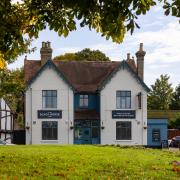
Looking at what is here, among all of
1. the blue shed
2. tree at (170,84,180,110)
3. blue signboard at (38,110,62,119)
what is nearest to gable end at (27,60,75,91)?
blue signboard at (38,110,62,119)

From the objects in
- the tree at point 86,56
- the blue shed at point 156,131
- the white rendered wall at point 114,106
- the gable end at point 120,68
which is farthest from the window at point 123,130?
the tree at point 86,56

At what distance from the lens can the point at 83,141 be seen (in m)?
58.1

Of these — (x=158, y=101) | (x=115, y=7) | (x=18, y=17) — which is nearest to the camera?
(x=115, y=7)

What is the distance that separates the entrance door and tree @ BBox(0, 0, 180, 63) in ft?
157

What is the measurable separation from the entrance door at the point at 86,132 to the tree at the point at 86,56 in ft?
86.5

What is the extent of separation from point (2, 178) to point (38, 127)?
43553mm

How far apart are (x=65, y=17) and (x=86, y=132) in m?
49.1

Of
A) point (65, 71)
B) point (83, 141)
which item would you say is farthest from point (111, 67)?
point (83, 141)

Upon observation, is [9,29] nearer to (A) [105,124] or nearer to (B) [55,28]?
(B) [55,28]

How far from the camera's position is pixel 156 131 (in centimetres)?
6081

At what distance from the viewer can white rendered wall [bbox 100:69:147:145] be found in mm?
58031

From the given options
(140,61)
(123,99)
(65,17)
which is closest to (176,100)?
(140,61)

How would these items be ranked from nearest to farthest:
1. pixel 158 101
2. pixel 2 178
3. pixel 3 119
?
pixel 2 178 < pixel 3 119 < pixel 158 101

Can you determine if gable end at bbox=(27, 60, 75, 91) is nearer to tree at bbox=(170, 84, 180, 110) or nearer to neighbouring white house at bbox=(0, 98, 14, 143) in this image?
neighbouring white house at bbox=(0, 98, 14, 143)
